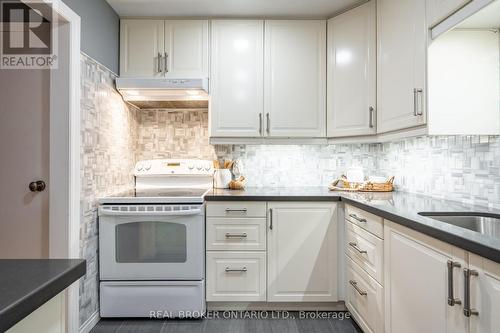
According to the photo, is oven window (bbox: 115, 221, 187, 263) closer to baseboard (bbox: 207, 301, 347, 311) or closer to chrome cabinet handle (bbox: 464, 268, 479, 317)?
baseboard (bbox: 207, 301, 347, 311)

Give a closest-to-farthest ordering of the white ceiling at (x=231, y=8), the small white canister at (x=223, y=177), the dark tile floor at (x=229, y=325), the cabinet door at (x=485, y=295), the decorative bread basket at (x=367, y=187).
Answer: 1. the cabinet door at (x=485, y=295)
2. the dark tile floor at (x=229, y=325)
3. the white ceiling at (x=231, y=8)
4. the decorative bread basket at (x=367, y=187)
5. the small white canister at (x=223, y=177)

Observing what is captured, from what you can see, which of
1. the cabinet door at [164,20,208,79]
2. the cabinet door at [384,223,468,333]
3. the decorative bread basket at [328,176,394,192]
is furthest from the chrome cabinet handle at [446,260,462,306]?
the cabinet door at [164,20,208,79]

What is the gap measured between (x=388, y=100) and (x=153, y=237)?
6.00ft

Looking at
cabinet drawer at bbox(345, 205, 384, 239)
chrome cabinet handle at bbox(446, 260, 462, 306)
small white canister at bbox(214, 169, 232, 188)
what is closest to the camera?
chrome cabinet handle at bbox(446, 260, 462, 306)

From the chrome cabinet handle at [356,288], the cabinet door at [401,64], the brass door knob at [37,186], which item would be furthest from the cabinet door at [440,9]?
the brass door knob at [37,186]

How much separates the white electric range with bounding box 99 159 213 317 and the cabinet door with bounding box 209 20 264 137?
783 mm

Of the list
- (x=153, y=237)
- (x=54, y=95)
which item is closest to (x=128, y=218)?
(x=153, y=237)

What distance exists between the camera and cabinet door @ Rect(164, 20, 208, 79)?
263cm

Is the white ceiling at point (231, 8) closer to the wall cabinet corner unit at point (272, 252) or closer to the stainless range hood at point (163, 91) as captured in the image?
the stainless range hood at point (163, 91)

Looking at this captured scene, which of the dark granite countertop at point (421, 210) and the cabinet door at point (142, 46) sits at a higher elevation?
the cabinet door at point (142, 46)

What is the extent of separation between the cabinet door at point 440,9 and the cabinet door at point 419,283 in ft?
3.34

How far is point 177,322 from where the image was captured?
221cm

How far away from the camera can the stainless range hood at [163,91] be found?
2430 millimetres

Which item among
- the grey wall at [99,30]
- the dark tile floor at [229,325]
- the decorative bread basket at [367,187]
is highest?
the grey wall at [99,30]
